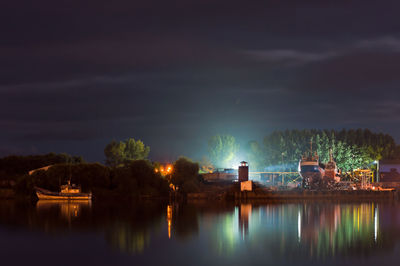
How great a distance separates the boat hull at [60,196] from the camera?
84.8 m

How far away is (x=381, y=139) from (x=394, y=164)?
22982 millimetres

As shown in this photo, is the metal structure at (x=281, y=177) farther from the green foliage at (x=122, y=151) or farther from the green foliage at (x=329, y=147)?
the green foliage at (x=122, y=151)

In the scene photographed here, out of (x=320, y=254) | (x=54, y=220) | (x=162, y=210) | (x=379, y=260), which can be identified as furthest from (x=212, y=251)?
(x=162, y=210)

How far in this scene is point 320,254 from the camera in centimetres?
3506

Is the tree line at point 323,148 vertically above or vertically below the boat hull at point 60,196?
above

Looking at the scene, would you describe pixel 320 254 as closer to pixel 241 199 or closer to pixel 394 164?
pixel 241 199

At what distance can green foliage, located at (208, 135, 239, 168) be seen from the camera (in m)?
140

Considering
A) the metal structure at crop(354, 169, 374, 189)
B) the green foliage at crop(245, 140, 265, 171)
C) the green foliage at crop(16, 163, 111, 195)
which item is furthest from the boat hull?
the green foliage at crop(245, 140, 265, 171)

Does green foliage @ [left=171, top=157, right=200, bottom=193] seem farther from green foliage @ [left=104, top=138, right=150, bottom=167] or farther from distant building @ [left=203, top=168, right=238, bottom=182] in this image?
green foliage @ [left=104, top=138, right=150, bottom=167]

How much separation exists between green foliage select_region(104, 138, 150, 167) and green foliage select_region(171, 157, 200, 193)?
101 feet

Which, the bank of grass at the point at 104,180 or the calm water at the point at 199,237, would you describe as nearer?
the calm water at the point at 199,237

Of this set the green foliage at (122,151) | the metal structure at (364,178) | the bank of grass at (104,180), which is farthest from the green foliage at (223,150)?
the bank of grass at (104,180)

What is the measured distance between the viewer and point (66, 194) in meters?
85.6

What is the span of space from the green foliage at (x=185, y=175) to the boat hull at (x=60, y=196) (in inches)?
540
